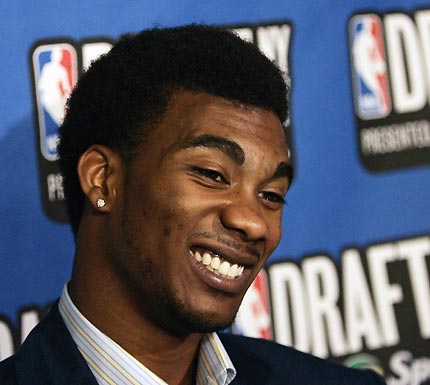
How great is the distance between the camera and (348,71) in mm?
1918

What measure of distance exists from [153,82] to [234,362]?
0.45 metres

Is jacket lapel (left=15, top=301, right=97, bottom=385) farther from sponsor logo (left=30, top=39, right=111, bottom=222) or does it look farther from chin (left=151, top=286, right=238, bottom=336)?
sponsor logo (left=30, top=39, right=111, bottom=222)

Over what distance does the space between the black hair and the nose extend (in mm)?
151

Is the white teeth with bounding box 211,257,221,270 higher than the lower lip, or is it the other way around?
the white teeth with bounding box 211,257,221,270

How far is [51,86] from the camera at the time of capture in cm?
167

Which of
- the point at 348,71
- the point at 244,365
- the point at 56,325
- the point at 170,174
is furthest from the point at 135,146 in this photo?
the point at 348,71

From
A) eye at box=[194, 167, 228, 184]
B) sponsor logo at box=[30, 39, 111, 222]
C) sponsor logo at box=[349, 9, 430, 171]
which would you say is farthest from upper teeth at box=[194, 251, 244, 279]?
sponsor logo at box=[349, 9, 430, 171]

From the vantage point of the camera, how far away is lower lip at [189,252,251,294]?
4.15 feet

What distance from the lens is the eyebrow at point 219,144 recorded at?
128 centimetres

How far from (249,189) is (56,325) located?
33 centimetres

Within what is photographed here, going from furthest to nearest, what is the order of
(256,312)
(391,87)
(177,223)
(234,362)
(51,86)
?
(391,87)
(256,312)
(51,86)
(234,362)
(177,223)

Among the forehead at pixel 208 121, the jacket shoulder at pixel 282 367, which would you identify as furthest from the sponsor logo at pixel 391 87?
the forehead at pixel 208 121

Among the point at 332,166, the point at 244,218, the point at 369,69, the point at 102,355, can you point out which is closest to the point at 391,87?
the point at 369,69

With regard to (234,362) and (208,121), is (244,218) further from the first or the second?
(234,362)
